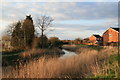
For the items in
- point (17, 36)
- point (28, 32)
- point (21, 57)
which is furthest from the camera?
point (17, 36)

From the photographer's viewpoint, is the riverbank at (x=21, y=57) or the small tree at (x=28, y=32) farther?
the small tree at (x=28, y=32)

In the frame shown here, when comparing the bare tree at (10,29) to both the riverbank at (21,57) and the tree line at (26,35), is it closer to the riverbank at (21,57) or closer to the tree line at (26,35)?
the tree line at (26,35)

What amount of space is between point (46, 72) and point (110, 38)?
35.0m

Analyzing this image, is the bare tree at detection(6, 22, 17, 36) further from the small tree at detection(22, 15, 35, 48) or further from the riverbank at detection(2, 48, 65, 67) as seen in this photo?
the riverbank at detection(2, 48, 65, 67)

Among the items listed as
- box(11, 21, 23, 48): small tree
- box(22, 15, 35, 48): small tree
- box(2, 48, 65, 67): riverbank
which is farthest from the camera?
box(11, 21, 23, 48): small tree

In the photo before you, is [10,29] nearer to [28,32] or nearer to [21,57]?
[28,32]

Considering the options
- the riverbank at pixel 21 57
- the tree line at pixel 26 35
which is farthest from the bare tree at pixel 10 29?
the riverbank at pixel 21 57

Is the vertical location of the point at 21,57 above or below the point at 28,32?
below

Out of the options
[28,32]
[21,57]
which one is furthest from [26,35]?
[21,57]

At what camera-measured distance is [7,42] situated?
20.9m

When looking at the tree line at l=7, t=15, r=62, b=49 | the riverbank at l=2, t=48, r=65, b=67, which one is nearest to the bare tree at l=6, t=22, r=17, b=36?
the tree line at l=7, t=15, r=62, b=49

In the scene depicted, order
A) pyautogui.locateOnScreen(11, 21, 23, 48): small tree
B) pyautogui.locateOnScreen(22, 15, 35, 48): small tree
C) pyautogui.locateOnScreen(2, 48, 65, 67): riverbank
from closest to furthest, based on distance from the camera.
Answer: pyautogui.locateOnScreen(2, 48, 65, 67): riverbank < pyautogui.locateOnScreen(22, 15, 35, 48): small tree < pyautogui.locateOnScreen(11, 21, 23, 48): small tree

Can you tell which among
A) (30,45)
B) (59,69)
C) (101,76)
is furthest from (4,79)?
(30,45)

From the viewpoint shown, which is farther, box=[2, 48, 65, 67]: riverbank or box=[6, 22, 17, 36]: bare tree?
box=[6, 22, 17, 36]: bare tree
